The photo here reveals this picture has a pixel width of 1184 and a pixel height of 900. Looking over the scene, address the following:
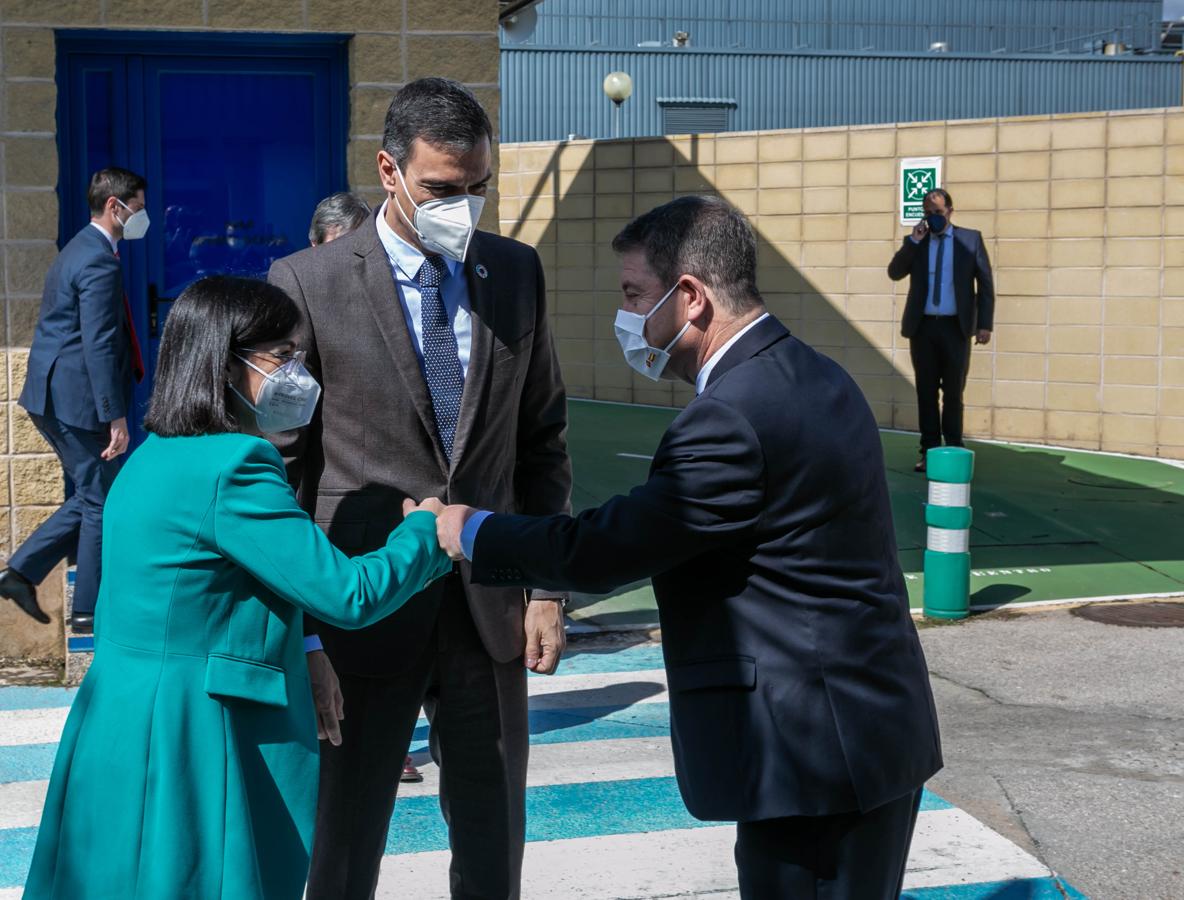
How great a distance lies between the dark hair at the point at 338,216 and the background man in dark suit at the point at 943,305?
6468mm

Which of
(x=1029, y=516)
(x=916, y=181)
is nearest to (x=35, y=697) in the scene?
(x=1029, y=516)

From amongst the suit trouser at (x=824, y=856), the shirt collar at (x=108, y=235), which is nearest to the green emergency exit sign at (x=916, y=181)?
the shirt collar at (x=108, y=235)

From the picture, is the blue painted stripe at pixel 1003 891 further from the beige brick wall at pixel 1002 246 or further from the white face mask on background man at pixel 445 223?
the beige brick wall at pixel 1002 246

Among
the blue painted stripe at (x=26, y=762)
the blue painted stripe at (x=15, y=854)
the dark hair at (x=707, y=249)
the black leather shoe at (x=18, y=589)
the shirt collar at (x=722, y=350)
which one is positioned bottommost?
the blue painted stripe at (x=15, y=854)

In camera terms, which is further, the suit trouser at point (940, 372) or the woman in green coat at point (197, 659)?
the suit trouser at point (940, 372)

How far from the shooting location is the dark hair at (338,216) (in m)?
6.47

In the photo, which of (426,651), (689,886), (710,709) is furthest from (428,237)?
(689,886)

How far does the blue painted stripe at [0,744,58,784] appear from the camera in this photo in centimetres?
588

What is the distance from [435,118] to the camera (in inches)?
141

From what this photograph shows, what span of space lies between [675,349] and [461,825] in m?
1.26


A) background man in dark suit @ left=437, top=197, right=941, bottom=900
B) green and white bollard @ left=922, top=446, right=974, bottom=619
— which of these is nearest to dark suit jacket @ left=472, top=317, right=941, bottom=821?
background man in dark suit @ left=437, top=197, right=941, bottom=900

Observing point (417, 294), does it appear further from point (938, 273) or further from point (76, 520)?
point (938, 273)

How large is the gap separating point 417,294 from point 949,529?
16.8 ft

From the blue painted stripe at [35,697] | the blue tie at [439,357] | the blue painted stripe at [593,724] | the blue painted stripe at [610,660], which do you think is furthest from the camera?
the blue painted stripe at [610,660]
